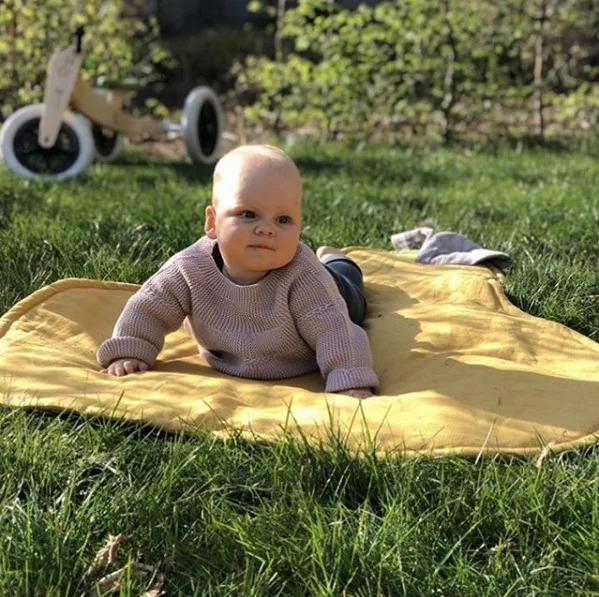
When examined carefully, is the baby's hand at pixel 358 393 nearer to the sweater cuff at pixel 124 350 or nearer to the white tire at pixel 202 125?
the sweater cuff at pixel 124 350

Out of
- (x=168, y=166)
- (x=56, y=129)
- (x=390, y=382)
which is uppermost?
(x=56, y=129)

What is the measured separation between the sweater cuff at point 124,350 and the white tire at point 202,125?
4.26 meters

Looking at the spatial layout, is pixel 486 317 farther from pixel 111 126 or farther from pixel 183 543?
pixel 111 126

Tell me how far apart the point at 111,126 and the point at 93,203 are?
2145 millimetres

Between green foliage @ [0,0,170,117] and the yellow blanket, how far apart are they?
4.36 meters

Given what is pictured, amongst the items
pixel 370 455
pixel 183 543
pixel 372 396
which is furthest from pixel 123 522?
pixel 372 396

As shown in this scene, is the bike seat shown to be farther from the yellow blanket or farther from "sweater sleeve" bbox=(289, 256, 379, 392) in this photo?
"sweater sleeve" bbox=(289, 256, 379, 392)

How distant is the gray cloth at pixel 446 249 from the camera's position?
11.2ft

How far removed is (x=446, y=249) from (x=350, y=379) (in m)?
1.42

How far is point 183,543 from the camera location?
1.61 metres

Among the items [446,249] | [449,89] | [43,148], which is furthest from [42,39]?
[446,249]

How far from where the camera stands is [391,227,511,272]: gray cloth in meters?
3.42

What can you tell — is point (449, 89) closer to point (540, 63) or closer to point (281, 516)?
point (540, 63)

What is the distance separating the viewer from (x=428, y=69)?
320 inches
